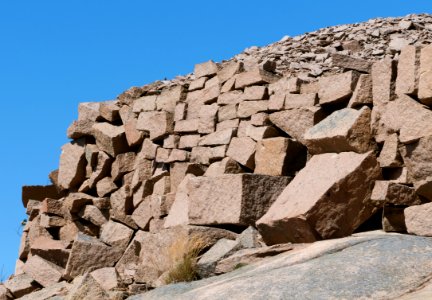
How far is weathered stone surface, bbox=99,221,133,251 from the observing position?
14.3 meters

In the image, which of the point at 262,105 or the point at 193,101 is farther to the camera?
the point at 193,101

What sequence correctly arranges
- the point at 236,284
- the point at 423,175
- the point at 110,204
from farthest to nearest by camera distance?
1. the point at 110,204
2. the point at 423,175
3. the point at 236,284

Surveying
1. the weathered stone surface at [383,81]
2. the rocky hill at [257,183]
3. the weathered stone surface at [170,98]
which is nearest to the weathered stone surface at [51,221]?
the rocky hill at [257,183]

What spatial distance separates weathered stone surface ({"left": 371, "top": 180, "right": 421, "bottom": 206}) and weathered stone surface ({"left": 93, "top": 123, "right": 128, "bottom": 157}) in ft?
21.4

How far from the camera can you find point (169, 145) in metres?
14.1

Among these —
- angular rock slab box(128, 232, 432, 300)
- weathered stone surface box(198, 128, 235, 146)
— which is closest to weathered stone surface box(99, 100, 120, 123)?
weathered stone surface box(198, 128, 235, 146)

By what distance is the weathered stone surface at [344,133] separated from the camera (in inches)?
416

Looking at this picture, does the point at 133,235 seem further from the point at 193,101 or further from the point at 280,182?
the point at 280,182

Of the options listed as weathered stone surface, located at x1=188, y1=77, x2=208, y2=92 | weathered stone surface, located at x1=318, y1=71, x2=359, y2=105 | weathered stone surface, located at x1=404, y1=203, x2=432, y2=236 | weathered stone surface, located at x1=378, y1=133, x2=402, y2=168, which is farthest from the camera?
weathered stone surface, located at x1=188, y1=77, x2=208, y2=92

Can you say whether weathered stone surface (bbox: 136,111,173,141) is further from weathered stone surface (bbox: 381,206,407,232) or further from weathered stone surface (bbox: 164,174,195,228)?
weathered stone surface (bbox: 381,206,407,232)

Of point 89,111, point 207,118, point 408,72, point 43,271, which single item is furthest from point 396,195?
point 89,111

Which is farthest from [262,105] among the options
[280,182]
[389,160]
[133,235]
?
Result: [133,235]

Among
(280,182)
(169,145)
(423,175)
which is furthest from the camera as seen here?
(169,145)

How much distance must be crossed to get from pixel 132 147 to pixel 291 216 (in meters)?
5.93
